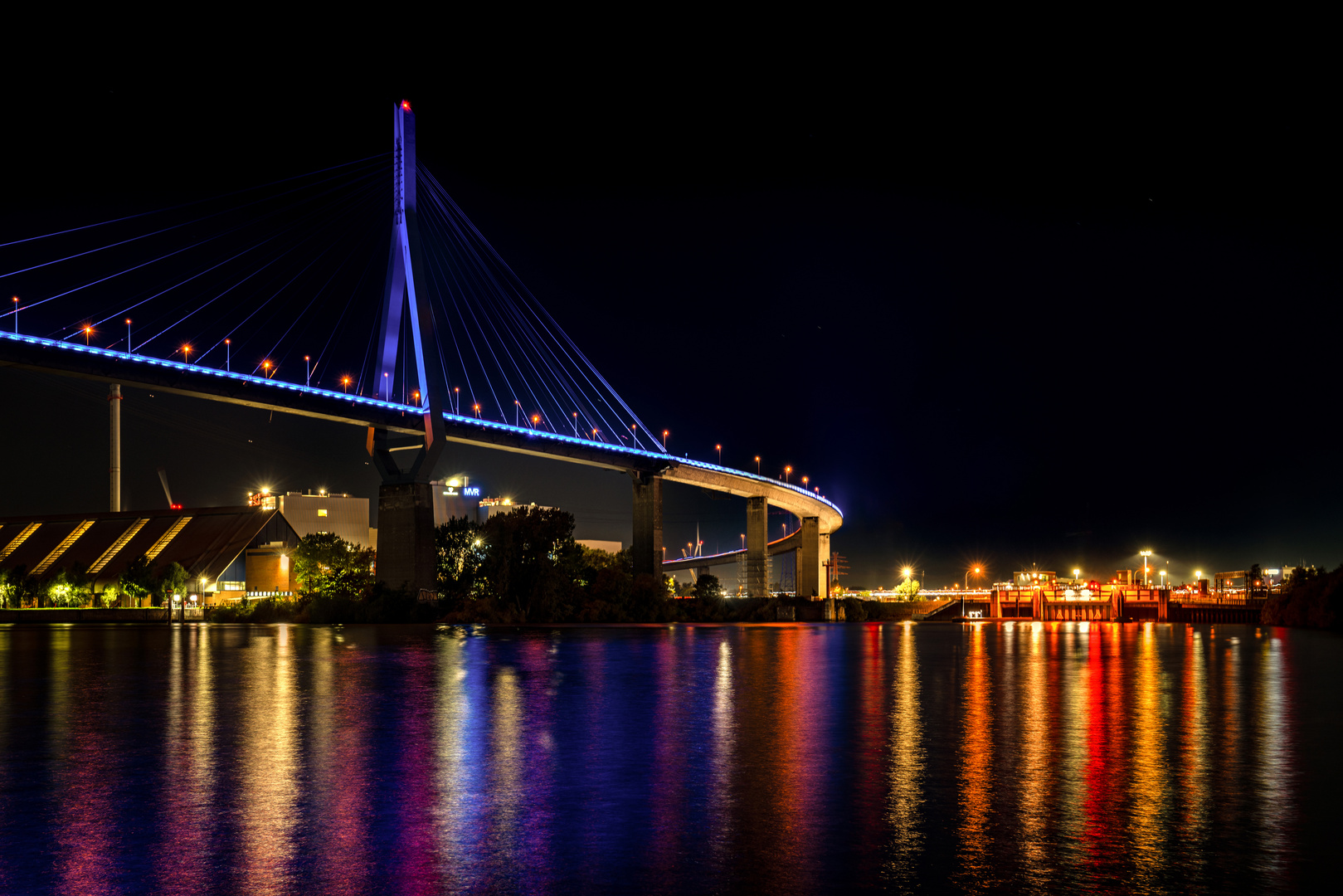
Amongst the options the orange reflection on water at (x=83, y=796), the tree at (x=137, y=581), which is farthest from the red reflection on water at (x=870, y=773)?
the tree at (x=137, y=581)

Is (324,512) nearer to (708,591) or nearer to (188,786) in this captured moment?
(708,591)

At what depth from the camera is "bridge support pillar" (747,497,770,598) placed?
119m

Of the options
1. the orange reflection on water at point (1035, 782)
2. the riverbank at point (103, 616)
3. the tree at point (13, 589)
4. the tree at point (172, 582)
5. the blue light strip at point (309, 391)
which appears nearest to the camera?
the orange reflection on water at point (1035, 782)

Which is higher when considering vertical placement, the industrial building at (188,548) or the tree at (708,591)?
the industrial building at (188,548)

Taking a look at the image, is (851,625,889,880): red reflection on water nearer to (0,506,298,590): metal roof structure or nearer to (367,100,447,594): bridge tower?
(367,100,447,594): bridge tower

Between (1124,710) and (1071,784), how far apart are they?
322 inches

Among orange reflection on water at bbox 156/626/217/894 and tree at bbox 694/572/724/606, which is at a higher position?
orange reflection on water at bbox 156/626/217/894

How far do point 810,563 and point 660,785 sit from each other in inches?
5061

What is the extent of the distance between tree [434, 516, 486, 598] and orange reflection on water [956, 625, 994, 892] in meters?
51.5

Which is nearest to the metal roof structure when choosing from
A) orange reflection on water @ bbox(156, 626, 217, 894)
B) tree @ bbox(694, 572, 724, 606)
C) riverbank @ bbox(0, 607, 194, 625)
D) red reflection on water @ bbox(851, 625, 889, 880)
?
riverbank @ bbox(0, 607, 194, 625)

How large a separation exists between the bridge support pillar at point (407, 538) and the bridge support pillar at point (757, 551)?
5283cm

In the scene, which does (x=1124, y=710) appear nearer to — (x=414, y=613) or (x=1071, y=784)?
(x=1071, y=784)

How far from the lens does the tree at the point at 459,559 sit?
70375 millimetres

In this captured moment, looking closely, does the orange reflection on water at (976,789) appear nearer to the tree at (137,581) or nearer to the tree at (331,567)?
the tree at (331,567)
